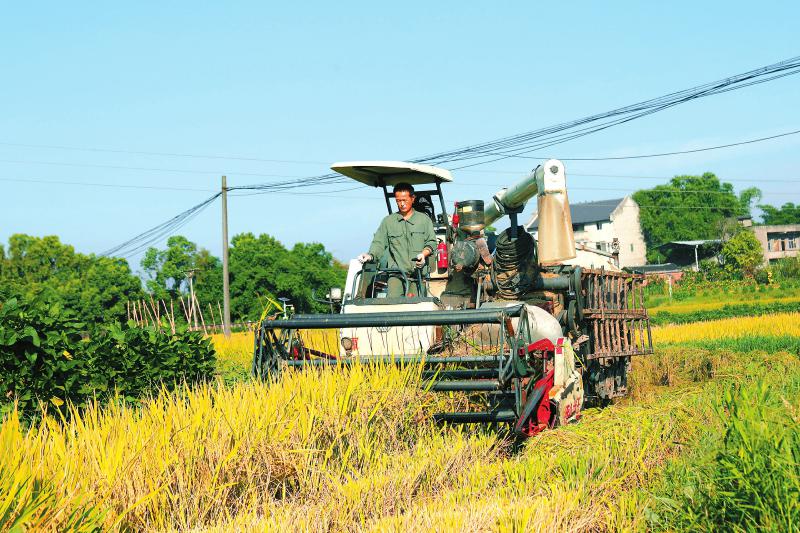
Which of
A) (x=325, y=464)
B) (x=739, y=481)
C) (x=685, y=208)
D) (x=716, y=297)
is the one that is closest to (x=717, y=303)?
(x=716, y=297)

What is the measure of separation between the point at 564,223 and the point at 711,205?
113 metres

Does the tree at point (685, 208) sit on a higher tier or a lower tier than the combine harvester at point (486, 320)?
higher

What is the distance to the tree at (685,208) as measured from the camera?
352 feet

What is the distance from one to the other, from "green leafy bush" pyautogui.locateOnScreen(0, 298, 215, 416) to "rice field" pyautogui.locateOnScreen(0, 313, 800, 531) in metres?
2.60

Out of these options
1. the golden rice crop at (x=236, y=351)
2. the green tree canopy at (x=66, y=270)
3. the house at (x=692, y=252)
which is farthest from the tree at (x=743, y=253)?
the golden rice crop at (x=236, y=351)

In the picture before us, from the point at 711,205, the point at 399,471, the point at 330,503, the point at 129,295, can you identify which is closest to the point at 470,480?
the point at 399,471

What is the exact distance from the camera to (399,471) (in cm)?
594

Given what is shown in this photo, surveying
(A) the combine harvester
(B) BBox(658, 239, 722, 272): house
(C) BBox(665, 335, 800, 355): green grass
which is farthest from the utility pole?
(B) BBox(658, 239, 722, 272): house

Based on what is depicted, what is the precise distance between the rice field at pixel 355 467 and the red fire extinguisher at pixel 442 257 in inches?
99.7

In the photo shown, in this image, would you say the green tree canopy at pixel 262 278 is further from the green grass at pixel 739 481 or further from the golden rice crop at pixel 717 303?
the green grass at pixel 739 481

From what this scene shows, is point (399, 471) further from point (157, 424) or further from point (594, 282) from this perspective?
point (594, 282)

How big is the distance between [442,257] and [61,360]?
4.37 meters

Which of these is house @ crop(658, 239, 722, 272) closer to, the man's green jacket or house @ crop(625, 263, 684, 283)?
house @ crop(625, 263, 684, 283)

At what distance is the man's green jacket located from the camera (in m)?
9.98
